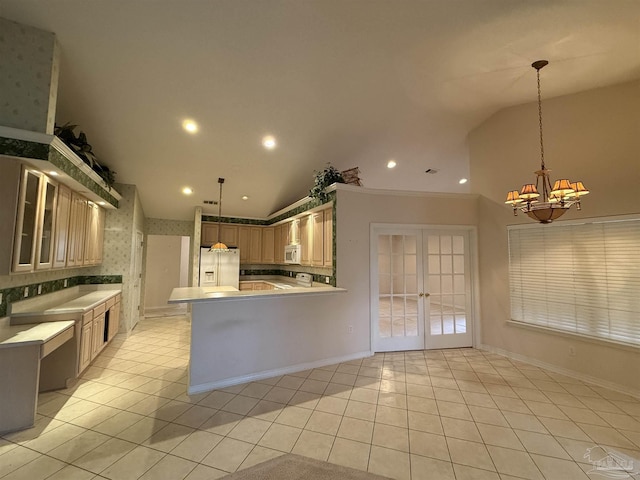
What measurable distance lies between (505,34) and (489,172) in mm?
2323

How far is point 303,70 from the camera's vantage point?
3.21 m

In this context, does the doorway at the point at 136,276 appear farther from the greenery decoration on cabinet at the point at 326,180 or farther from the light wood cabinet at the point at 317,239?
the greenery decoration on cabinet at the point at 326,180

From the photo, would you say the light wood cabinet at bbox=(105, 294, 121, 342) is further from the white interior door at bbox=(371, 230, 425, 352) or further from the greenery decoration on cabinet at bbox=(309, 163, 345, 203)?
the white interior door at bbox=(371, 230, 425, 352)

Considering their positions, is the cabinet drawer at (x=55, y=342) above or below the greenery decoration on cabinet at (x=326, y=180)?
below

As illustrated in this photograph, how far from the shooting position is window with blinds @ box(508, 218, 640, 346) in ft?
10.4

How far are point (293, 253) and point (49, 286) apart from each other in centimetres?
365

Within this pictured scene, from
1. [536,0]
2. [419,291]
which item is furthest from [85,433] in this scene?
[536,0]

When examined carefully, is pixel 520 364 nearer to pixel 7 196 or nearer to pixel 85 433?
pixel 85 433

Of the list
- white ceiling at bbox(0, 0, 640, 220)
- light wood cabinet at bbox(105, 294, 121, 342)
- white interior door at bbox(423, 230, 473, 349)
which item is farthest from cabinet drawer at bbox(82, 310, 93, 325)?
white interior door at bbox(423, 230, 473, 349)

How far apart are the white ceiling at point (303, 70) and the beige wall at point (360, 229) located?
3.50 feet

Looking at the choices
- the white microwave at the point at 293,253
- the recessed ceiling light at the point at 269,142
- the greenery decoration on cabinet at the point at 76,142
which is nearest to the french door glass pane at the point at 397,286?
the white microwave at the point at 293,253

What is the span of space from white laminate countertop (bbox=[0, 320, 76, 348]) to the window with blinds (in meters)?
5.78

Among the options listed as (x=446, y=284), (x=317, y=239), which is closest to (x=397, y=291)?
(x=446, y=284)

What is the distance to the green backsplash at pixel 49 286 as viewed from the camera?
2844 millimetres
